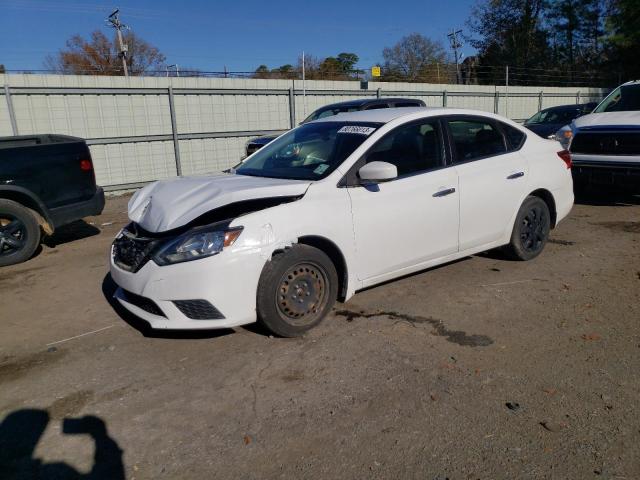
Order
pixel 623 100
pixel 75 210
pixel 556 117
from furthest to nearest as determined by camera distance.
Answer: pixel 556 117 → pixel 623 100 → pixel 75 210

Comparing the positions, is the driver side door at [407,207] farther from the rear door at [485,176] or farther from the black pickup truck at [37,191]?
the black pickup truck at [37,191]

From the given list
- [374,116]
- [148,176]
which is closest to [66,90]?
[148,176]

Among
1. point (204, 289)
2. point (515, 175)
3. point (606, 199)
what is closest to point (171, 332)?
point (204, 289)

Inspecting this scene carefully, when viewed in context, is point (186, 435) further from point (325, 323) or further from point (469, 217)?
point (469, 217)

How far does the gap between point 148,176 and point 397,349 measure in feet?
32.7

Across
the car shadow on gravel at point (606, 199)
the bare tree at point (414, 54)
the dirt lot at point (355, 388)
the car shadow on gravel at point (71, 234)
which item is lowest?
the dirt lot at point (355, 388)

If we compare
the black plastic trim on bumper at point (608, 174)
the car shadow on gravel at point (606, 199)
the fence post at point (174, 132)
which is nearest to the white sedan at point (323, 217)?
the black plastic trim on bumper at point (608, 174)

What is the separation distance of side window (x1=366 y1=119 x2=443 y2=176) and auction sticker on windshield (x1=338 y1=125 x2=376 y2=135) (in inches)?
5.2

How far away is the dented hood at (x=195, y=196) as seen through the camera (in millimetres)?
3838

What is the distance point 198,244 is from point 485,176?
2862mm

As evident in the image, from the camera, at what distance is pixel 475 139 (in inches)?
203

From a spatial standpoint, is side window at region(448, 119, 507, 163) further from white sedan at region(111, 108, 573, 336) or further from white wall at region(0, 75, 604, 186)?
white wall at region(0, 75, 604, 186)

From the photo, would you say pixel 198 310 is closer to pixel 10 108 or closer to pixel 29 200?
pixel 29 200

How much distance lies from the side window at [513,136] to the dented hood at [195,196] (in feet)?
8.21
